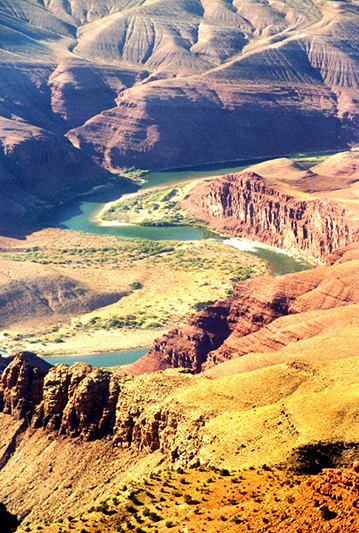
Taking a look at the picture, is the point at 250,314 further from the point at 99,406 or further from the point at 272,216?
the point at 272,216

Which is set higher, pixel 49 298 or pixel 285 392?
pixel 285 392

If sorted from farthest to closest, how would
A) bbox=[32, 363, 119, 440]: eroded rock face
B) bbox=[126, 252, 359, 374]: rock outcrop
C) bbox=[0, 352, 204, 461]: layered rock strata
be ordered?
bbox=[126, 252, 359, 374]: rock outcrop → bbox=[32, 363, 119, 440]: eroded rock face → bbox=[0, 352, 204, 461]: layered rock strata

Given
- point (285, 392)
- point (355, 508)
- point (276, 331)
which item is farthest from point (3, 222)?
point (355, 508)

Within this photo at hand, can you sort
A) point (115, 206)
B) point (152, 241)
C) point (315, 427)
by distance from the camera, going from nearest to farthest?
point (315, 427) → point (152, 241) → point (115, 206)

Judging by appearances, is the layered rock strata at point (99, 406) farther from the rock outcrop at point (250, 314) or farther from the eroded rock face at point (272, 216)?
the eroded rock face at point (272, 216)

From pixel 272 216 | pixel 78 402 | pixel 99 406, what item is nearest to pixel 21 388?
pixel 78 402

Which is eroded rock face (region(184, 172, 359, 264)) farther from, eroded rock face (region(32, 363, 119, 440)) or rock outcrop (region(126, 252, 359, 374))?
eroded rock face (region(32, 363, 119, 440))

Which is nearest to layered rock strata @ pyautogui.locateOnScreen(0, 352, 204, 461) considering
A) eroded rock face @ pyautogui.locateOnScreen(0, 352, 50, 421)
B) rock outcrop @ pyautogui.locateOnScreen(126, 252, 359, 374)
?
eroded rock face @ pyautogui.locateOnScreen(0, 352, 50, 421)

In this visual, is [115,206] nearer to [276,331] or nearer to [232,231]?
[232,231]
